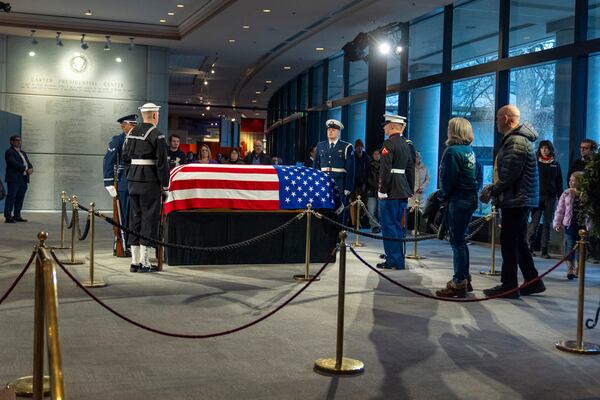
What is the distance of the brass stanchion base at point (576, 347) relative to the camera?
16.0 ft

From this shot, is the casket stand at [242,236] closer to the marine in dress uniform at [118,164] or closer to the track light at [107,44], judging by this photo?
the marine in dress uniform at [118,164]

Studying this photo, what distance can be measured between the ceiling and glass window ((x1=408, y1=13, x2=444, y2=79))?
1.36 ft

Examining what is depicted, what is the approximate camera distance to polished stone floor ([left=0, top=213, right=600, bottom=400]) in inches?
157

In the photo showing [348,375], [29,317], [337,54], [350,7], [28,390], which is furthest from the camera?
[337,54]

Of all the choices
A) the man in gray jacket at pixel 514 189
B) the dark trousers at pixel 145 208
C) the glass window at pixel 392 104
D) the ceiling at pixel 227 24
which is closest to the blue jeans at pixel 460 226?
the man in gray jacket at pixel 514 189

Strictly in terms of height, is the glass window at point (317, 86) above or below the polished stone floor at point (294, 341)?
above

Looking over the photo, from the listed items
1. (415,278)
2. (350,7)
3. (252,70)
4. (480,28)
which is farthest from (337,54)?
(415,278)

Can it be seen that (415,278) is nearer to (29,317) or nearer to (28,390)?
(29,317)

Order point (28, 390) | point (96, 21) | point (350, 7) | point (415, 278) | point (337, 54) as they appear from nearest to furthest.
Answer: point (28, 390) < point (415, 278) < point (350, 7) < point (96, 21) < point (337, 54)

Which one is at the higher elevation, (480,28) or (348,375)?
(480,28)

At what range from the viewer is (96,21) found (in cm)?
1727

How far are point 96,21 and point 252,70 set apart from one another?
22.4ft

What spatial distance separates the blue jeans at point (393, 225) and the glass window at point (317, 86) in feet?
41.9

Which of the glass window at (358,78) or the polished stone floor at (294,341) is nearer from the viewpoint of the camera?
the polished stone floor at (294,341)
